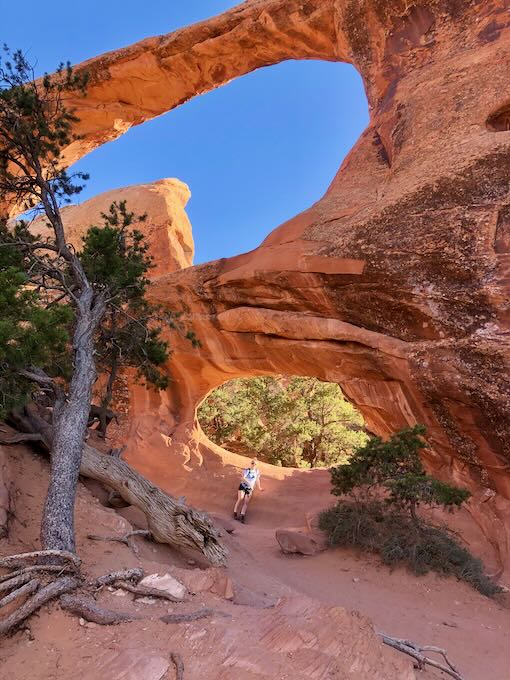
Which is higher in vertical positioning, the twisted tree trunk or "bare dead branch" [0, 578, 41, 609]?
the twisted tree trunk

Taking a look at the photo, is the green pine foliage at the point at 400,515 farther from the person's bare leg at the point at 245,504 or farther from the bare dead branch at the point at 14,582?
the bare dead branch at the point at 14,582

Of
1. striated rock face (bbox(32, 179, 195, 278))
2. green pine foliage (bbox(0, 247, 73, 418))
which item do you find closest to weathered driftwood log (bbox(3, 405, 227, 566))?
green pine foliage (bbox(0, 247, 73, 418))

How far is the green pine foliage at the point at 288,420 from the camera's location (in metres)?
19.8

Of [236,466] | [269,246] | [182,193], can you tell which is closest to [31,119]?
[269,246]

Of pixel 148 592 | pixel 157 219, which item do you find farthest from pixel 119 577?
pixel 157 219

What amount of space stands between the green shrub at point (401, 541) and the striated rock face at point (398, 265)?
1446 mm

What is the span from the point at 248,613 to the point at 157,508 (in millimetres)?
2789

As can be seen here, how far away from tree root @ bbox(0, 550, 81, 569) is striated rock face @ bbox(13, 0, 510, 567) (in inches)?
319

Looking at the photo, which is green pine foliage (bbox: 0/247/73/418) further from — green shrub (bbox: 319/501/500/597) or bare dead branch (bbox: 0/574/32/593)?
green shrub (bbox: 319/501/500/597)

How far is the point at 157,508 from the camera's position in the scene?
6820 millimetres

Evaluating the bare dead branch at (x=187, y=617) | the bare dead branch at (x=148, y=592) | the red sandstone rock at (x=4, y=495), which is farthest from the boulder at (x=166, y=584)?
the red sandstone rock at (x=4, y=495)

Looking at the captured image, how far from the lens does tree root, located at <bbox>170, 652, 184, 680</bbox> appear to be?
10.2 feet

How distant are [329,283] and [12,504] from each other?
27.0ft

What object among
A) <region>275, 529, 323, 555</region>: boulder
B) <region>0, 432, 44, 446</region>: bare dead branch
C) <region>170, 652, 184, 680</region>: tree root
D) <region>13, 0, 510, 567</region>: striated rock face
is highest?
<region>13, 0, 510, 567</region>: striated rock face
